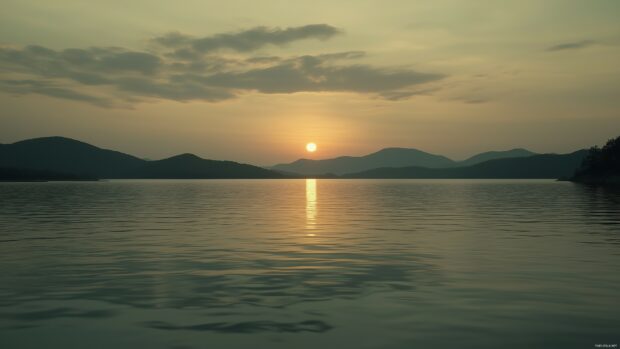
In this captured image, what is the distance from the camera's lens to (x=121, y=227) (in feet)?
154

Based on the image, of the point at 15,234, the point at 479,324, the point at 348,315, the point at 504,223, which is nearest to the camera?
the point at 479,324

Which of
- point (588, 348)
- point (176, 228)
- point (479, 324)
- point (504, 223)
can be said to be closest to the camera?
point (588, 348)

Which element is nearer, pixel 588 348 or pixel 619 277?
pixel 588 348

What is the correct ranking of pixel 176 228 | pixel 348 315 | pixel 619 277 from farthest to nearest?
pixel 176 228, pixel 619 277, pixel 348 315

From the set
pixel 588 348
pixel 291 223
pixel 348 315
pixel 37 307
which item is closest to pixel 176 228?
pixel 291 223

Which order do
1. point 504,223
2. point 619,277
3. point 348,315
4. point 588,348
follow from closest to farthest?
point 588,348 < point 348,315 < point 619,277 < point 504,223

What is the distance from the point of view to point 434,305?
18.0 metres

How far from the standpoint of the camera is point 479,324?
51.3 ft

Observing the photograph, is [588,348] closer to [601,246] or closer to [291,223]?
[601,246]

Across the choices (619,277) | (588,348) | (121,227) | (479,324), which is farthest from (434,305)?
(121,227)

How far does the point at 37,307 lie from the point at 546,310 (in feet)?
54.9

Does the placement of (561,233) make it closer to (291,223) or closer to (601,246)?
(601,246)

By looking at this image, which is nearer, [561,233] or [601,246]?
[601,246]

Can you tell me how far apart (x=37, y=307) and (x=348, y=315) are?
1029cm
